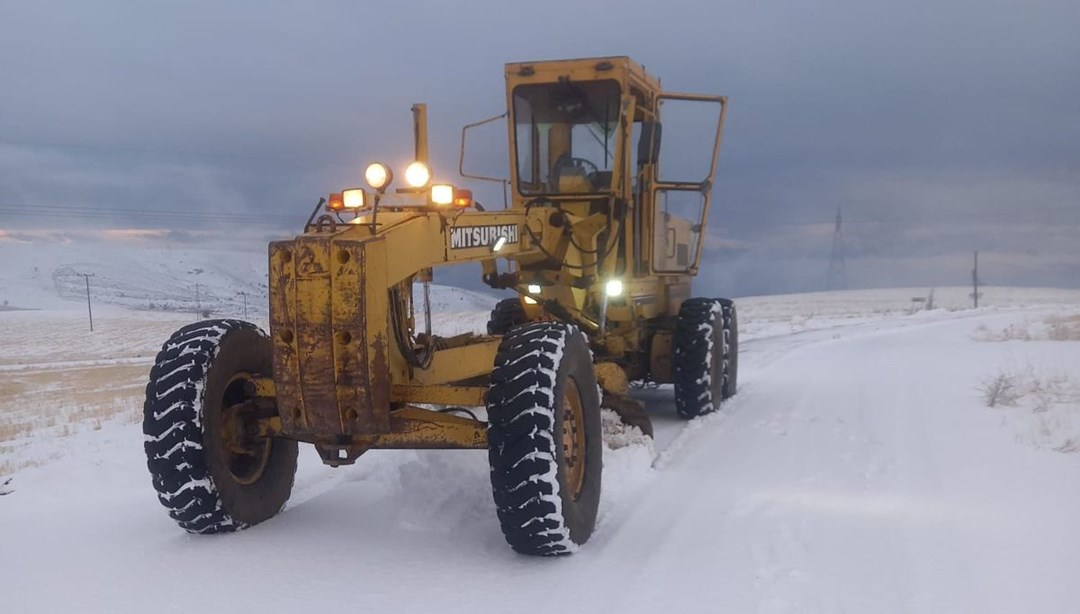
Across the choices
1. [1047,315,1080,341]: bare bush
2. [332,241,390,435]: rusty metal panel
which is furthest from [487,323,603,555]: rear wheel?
[1047,315,1080,341]: bare bush

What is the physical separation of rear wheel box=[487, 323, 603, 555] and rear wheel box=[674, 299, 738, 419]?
4338 millimetres

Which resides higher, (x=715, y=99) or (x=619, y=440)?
(x=715, y=99)

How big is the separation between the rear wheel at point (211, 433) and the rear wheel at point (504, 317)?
435 centimetres

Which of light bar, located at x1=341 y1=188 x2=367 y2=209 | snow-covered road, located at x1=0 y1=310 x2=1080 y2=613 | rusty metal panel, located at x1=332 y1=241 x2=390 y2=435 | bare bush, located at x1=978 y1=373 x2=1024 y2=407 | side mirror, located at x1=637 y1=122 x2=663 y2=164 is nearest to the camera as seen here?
snow-covered road, located at x1=0 y1=310 x2=1080 y2=613

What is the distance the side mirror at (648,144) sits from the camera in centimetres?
796

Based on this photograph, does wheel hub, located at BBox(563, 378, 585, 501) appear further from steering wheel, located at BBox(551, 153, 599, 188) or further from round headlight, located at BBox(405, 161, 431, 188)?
steering wheel, located at BBox(551, 153, 599, 188)

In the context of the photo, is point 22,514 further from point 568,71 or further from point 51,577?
point 568,71

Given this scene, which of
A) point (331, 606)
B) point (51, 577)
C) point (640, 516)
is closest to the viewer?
point (331, 606)

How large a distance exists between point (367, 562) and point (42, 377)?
22.1m

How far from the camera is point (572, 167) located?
8.71 meters

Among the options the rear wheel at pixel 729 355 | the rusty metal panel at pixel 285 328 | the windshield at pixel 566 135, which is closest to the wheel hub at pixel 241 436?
the rusty metal panel at pixel 285 328

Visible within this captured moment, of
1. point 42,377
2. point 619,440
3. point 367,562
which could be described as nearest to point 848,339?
point 619,440

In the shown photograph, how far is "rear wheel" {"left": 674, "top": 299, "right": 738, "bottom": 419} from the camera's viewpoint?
9.14 m

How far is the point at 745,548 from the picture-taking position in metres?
4.84
